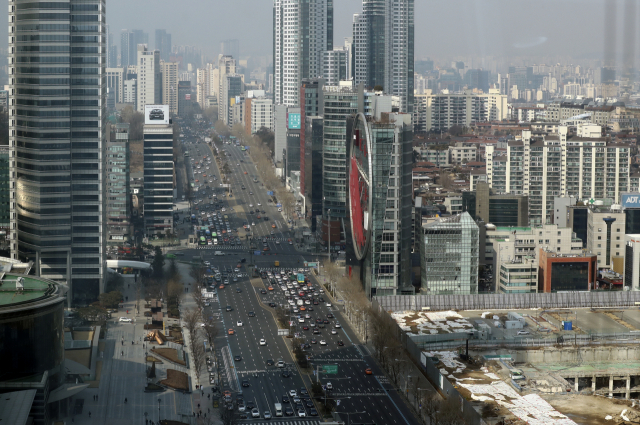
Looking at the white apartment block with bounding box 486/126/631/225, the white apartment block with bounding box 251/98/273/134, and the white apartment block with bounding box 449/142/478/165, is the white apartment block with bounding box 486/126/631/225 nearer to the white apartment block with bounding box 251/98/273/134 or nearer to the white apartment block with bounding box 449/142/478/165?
the white apartment block with bounding box 449/142/478/165

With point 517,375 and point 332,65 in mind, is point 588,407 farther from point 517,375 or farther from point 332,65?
point 332,65

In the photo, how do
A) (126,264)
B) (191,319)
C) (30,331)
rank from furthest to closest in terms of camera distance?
(126,264), (191,319), (30,331)

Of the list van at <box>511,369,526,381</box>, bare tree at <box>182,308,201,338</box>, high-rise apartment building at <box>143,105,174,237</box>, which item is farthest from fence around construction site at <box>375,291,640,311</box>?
high-rise apartment building at <box>143,105,174,237</box>

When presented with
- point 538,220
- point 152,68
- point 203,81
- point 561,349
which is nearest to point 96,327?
point 561,349

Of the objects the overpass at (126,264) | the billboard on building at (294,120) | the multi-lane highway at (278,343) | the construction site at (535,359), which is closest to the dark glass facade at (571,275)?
the construction site at (535,359)

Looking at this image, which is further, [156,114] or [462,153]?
[462,153]

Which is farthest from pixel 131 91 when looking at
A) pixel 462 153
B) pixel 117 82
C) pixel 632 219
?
pixel 632 219

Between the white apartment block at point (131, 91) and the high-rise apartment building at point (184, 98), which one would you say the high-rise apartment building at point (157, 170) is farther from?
the high-rise apartment building at point (184, 98)
